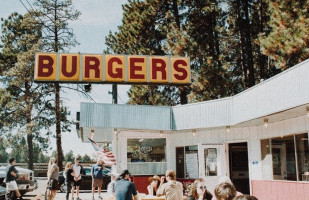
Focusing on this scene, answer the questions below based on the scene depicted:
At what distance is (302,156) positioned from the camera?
12.3 m

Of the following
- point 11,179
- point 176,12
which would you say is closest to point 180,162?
point 11,179

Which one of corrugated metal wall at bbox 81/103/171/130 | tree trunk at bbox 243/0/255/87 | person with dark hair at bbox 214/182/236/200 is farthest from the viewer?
tree trunk at bbox 243/0/255/87

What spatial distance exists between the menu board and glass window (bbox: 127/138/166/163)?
1126mm

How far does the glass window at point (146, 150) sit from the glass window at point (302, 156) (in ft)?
22.1

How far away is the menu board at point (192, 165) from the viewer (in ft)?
55.5

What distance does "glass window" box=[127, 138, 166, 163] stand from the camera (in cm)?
1705

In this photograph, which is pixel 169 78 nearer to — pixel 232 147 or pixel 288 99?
pixel 232 147

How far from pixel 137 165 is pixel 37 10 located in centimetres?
2088

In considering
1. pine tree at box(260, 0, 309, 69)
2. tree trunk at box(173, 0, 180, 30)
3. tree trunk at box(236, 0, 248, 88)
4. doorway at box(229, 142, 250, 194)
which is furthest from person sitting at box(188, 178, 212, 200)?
tree trunk at box(173, 0, 180, 30)

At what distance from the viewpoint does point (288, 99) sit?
33.6 feet

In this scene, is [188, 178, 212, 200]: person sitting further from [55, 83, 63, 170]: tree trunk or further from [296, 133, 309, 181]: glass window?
[55, 83, 63, 170]: tree trunk

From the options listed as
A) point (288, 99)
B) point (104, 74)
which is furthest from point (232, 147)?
point (288, 99)

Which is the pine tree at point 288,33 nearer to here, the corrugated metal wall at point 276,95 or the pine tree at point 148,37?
the corrugated metal wall at point 276,95

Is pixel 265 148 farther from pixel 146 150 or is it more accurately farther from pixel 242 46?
pixel 242 46
